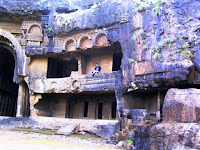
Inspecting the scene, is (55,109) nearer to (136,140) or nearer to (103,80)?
(103,80)

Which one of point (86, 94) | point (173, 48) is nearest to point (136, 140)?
point (173, 48)

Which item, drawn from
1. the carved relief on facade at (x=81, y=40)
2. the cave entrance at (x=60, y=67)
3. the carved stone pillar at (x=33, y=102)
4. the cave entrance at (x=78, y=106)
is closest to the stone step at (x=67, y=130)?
the cave entrance at (x=78, y=106)

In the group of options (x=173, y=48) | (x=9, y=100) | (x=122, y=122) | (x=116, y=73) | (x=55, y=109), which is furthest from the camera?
(x=9, y=100)

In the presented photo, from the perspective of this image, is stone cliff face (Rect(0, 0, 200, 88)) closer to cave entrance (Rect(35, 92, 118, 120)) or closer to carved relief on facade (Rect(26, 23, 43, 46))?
carved relief on facade (Rect(26, 23, 43, 46))

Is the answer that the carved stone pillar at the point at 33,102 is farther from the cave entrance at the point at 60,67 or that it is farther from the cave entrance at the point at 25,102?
the cave entrance at the point at 60,67

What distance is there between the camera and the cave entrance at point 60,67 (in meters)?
19.6

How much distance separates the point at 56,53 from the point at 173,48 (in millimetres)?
8572

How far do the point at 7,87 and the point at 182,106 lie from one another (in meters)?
20.5

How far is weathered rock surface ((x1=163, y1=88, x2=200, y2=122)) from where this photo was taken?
330 inches

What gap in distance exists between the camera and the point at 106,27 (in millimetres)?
14633

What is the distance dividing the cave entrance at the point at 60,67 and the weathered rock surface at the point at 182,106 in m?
11.7

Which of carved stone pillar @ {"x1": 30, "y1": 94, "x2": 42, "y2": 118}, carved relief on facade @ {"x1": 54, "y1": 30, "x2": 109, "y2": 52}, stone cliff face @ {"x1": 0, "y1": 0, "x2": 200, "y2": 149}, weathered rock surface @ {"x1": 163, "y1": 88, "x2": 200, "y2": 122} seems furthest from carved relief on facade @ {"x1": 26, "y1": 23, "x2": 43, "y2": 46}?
weathered rock surface @ {"x1": 163, "y1": 88, "x2": 200, "y2": 122}

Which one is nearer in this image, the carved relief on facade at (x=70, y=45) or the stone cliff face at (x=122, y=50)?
the stone cliff face at (x=122, y=50)

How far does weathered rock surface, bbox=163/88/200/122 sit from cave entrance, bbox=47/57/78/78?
1168 centimetres
